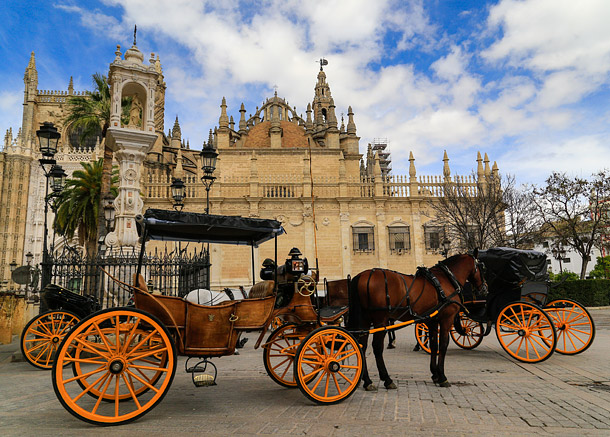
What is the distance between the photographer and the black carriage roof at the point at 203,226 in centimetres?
504

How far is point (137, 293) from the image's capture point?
4.50 m

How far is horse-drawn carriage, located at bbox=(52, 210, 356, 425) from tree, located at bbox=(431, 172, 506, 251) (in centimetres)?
1715

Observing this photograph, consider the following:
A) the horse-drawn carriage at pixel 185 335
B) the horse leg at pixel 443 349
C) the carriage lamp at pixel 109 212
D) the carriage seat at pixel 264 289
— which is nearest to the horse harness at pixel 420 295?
the horse leg at pixel 443 349

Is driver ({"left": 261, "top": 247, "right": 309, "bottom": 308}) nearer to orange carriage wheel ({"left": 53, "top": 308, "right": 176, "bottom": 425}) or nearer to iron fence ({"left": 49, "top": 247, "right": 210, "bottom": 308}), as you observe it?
orange carriage wheel ({"left": 53, "top": 308, "right": 176, "bottom": 425})

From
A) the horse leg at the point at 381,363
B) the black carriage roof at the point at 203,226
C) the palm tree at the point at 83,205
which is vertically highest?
the palm tree at the point at 83,205

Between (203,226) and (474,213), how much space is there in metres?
20.0

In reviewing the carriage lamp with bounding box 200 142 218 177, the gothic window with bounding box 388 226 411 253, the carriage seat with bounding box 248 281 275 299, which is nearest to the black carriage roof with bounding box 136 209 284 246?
the carriage seat with bounding box 248 281 275 299

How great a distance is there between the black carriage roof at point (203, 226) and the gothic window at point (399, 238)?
21769mm

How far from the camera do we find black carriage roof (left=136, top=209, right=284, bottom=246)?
5035mm

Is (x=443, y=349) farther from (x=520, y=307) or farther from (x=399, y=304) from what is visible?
(x=520, y=307)

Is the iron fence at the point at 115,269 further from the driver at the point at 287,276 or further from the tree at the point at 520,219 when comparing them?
the tree at the point at 520,219

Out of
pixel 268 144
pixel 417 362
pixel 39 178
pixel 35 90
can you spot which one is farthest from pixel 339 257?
pixel 35 90

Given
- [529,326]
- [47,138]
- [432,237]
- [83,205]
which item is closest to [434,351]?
[529,326]

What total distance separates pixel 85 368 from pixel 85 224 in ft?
50.7
